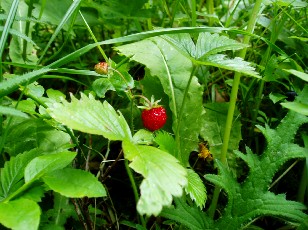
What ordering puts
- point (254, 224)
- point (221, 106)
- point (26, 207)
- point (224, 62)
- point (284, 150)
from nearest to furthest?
point (26, 207)
point (224, 62)
point (284, 150)
point (254, 224)
point (221, 106)

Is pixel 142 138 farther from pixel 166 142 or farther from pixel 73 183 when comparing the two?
pixel 73 183

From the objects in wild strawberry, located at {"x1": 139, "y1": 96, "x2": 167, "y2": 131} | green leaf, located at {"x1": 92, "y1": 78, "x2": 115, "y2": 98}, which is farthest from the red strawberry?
green leaf, located at {"x1": 92, "y1": 78, "x2": 115, "y2": 98}

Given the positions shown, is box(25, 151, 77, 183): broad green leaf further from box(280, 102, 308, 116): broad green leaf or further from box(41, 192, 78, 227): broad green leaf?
box(280, 102, 308, 116): broad green leaf

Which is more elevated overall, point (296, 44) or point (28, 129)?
point (296, 44)

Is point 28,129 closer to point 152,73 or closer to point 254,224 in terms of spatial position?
point 152,73

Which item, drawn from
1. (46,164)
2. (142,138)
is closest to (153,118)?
(142,138)

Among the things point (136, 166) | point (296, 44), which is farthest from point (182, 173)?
point (296, 44)
